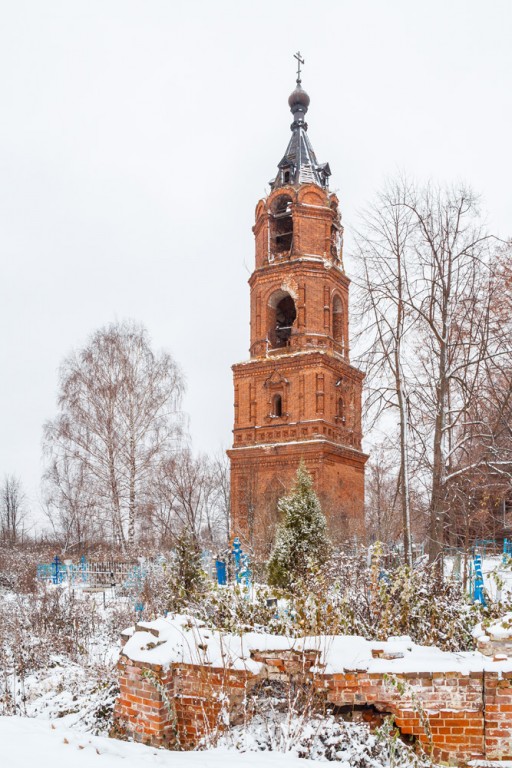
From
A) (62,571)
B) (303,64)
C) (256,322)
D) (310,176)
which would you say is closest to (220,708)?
(62,571)

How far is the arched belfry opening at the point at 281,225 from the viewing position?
1016 inches

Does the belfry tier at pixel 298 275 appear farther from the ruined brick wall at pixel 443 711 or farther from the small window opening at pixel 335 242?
the ruined brick wall at pixel 443 711

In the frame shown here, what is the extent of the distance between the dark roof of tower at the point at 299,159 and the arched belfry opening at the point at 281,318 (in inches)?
181

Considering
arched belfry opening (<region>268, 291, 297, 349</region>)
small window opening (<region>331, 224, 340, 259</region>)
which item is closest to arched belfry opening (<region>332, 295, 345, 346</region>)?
arched belfry opening (<region>268, 291, 297, 349</region>)

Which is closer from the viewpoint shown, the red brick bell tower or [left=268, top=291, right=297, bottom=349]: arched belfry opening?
the red brick bell tower

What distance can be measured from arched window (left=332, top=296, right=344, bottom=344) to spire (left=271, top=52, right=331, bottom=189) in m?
4.77

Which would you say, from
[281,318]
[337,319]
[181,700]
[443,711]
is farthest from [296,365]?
[443,711]

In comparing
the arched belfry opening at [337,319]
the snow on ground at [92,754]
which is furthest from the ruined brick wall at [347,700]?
the arched belfry opening at [337,319]

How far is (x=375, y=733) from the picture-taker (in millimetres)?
4613

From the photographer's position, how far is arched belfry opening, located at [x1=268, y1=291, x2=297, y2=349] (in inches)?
1007

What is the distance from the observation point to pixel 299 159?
2692 cm

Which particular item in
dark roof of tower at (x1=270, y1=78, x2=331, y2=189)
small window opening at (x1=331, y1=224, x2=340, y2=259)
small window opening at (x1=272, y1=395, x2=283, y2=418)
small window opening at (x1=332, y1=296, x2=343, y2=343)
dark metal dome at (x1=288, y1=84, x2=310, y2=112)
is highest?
dark metal dome at (x1=288, y1=84, x2=310, y2=112)

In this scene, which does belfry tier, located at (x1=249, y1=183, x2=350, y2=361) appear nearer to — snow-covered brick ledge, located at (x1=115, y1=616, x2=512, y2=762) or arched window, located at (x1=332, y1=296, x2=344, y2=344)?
arched window, located at (x1=332, y1=296, x2=344, y2=344)

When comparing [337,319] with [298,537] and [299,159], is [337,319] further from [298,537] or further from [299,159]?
[298,537]
